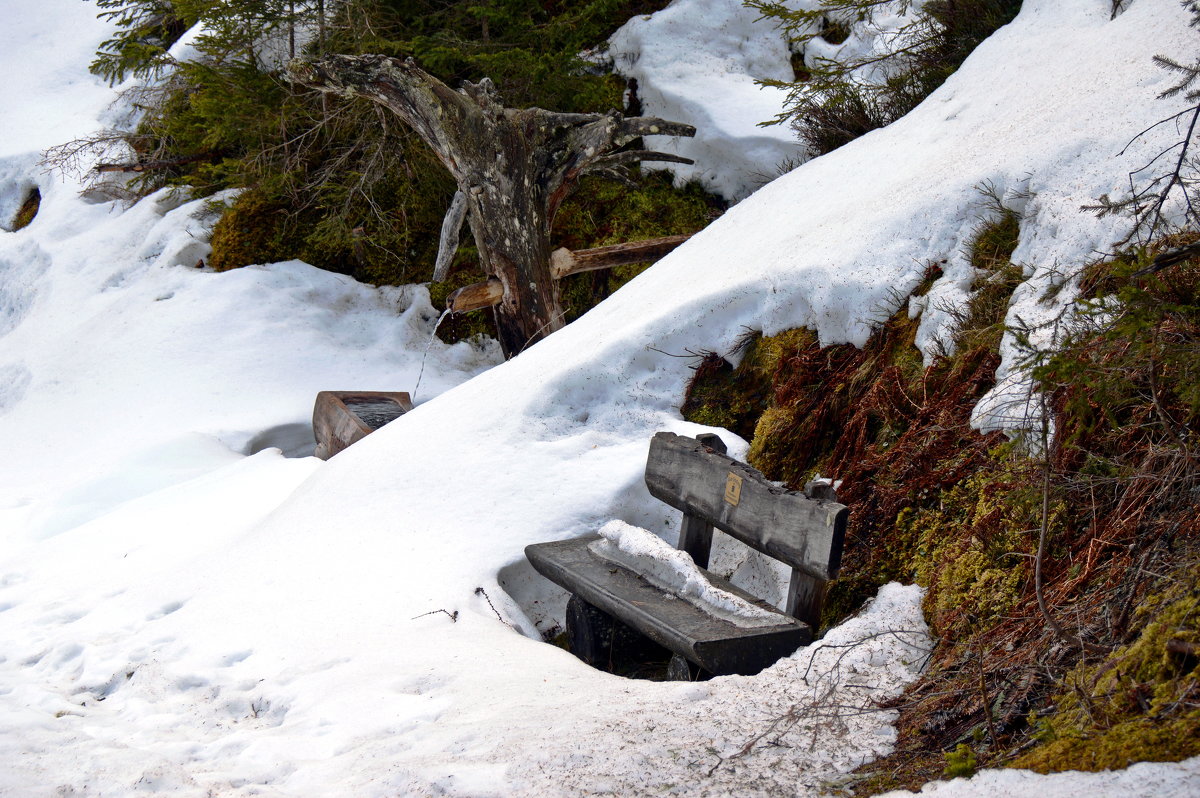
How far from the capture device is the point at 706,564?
4.23m

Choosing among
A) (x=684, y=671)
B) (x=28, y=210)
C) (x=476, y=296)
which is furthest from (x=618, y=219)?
(x=28, y=210)

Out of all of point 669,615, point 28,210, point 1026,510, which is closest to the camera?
point 1026,510

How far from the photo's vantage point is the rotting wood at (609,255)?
9289mm

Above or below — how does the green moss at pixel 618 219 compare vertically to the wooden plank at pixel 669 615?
above

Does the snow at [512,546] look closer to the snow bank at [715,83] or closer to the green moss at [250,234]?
the green moss at [250,234]

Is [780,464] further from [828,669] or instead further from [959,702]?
[959,702]

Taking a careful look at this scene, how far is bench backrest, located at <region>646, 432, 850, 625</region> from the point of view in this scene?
132 inches

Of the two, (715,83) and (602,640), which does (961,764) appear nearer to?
(602,640)

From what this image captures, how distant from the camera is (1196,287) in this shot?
3.17m

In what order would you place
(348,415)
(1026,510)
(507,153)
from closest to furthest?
(1026,510), (348,415), (507,153)

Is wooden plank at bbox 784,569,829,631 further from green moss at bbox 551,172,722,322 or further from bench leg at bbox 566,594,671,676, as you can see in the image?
green moss at bbox 551,172,722,322

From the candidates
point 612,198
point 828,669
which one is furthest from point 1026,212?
point 612,198

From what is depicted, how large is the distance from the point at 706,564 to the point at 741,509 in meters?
0.54

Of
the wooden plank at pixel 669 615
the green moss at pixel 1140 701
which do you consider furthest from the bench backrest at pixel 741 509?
the green moss at pixel 1140 701
